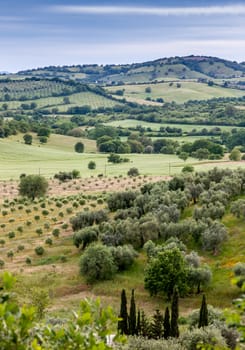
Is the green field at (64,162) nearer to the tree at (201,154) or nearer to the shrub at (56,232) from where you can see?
the tree at (201,154)

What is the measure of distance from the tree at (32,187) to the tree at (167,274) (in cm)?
5638

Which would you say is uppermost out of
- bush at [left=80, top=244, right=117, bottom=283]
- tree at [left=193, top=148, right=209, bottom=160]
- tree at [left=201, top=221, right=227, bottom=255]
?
tree at [left=193, top=148, right=209, bottom=160]

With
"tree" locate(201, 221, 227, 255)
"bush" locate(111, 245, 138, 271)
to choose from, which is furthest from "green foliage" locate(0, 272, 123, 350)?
"tree" locate(201, 221, 227, 255)

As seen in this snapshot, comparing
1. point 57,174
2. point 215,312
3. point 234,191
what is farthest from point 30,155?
point 215,312

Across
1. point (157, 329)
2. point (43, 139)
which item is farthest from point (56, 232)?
point (43, 139)

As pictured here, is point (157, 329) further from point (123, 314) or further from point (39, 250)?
point (39, 250)

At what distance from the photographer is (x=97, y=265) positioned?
51.4 metres

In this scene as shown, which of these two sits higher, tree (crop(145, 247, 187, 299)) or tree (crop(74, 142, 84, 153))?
tree (crop(74, 142, 84, 153))

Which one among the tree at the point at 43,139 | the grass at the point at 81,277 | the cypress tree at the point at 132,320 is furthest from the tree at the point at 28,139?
the cypress tree at the point at 132,320

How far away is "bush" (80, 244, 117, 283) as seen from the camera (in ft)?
169

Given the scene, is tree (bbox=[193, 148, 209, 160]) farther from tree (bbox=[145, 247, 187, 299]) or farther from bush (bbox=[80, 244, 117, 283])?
tree (bbox=[145, 247, 187, 299])

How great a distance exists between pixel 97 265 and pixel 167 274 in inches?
346

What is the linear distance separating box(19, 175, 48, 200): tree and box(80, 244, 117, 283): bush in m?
49.0

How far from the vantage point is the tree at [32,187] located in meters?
99.4
